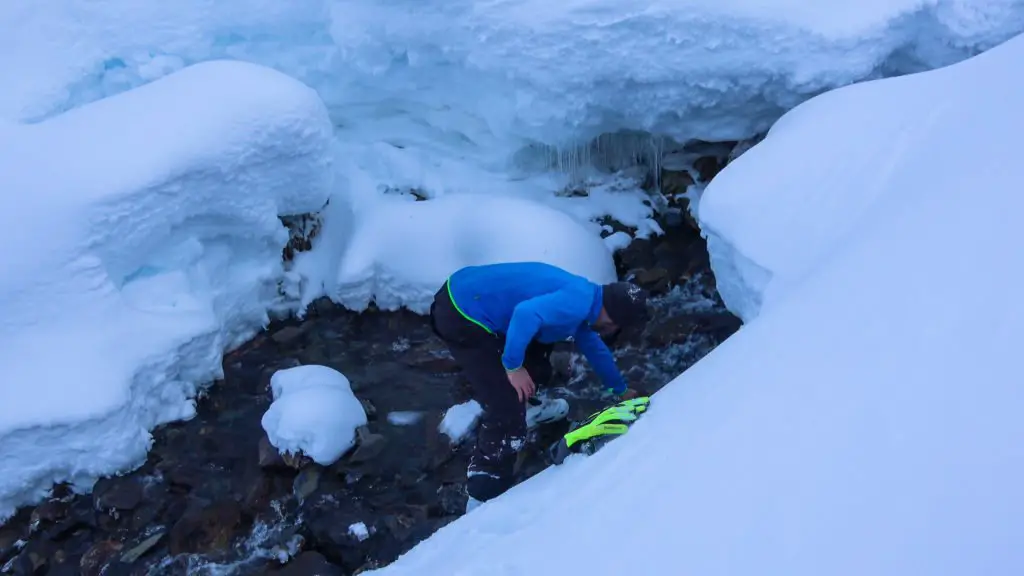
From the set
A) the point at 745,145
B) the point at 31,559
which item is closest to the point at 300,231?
the point at 31,559

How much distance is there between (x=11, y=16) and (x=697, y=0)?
520 centimetres

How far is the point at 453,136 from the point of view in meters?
6.36

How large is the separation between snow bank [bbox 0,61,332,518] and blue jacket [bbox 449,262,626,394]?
222cm

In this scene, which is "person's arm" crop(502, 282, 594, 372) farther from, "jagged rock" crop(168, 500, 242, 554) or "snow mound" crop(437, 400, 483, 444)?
"jagged rock" crop(168, 500, 242, 554)

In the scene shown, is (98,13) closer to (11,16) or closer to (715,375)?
(11,16)

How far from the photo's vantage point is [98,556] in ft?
11.9

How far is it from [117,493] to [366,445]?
129 cm

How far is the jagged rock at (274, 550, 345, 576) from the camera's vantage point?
11.3 feet

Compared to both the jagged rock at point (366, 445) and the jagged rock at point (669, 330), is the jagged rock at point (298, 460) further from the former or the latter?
the jagged rock at point (669, 330)

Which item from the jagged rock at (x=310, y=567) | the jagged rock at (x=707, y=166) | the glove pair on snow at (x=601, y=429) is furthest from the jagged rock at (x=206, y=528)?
the jagged rock at (x=707, y=166)

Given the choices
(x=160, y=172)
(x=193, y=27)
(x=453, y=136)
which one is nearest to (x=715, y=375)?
(x=160, y=172)

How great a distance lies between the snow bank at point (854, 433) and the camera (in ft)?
4.58

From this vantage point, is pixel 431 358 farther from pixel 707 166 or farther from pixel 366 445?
pixel 707 166

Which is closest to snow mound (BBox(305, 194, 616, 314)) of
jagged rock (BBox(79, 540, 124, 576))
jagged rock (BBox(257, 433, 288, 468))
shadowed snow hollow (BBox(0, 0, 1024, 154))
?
shadowed snow hollow (BBox(0, 0, 1024, 154))
